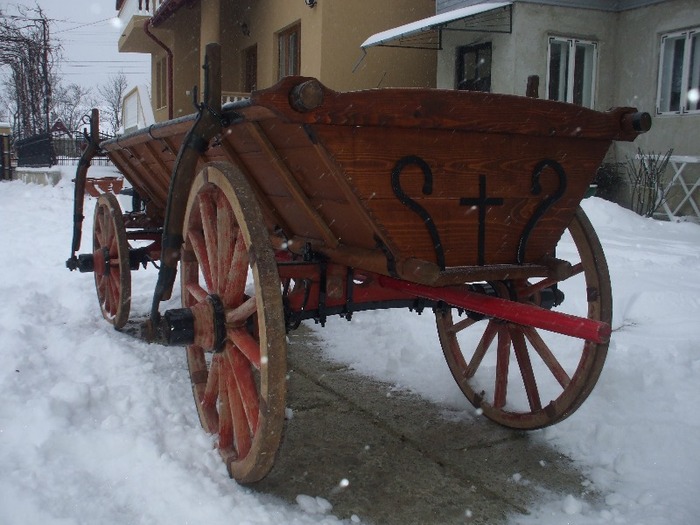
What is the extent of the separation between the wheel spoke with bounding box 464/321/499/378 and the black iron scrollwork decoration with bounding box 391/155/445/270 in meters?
1.03

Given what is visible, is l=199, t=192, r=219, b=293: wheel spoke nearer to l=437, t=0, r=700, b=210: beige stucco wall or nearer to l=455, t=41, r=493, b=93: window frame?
l=437, t=0, r=700, b=210: beige stucco wall

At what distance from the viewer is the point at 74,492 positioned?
244 cm

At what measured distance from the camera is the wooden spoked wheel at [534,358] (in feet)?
9.65

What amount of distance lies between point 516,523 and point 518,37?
1004 cm

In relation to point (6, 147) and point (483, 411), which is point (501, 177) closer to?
point (483, 411)

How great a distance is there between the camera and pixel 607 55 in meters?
11.9

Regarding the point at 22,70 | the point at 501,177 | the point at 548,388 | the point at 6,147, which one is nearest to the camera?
the point at 501,177

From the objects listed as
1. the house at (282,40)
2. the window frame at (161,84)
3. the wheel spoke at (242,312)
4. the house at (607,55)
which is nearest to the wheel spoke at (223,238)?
the wheel spoke at (242,312)

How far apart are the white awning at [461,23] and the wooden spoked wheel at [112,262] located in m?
7.22

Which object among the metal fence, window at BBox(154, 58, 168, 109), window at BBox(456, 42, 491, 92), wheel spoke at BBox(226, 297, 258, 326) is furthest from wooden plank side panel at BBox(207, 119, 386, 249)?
the metal fence

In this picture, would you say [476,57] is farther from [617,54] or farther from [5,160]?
[5,160]

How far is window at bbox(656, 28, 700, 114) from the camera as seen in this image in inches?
430

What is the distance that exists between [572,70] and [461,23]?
2096mm

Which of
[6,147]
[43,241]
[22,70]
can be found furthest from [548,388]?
[22,70]
